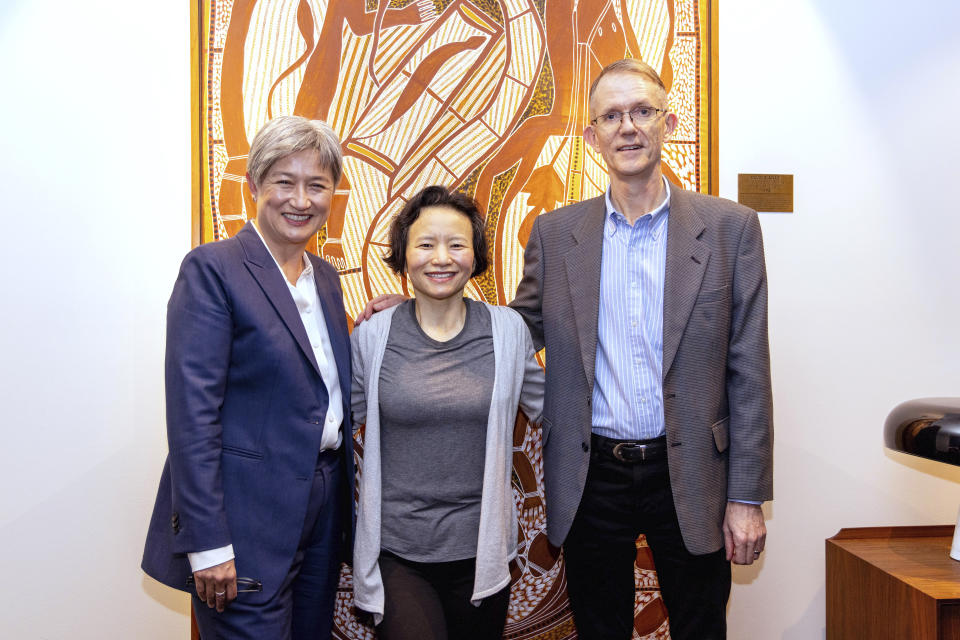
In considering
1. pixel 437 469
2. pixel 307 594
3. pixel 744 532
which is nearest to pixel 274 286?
pixel 437 469

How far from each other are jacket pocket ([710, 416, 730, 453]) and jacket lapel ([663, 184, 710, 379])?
0.65 feet

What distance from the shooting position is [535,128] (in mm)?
2213

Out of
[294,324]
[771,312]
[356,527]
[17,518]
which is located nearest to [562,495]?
[356,527]

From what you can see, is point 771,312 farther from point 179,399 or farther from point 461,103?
point 179,399

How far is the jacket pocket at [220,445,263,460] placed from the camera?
1401mm

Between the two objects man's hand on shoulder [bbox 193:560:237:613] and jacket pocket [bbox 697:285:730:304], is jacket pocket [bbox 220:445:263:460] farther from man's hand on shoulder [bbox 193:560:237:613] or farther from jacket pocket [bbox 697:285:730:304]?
jacket pocket [bbox 697:285:730:304]

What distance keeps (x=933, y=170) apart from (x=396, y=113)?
202cm

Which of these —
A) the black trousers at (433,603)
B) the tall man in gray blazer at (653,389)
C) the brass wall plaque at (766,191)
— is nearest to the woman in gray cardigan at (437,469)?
the black trousers at (433,603)

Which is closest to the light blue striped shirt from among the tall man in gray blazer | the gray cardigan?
the tall man in gray blazer

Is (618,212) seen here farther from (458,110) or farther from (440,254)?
(458,110)

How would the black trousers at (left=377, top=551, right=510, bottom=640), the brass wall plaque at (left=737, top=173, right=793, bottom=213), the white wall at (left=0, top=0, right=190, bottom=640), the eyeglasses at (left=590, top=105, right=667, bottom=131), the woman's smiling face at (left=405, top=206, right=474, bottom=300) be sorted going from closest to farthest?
the black trousers at (left=377, top=551, right=510, bottom=640) < the woman's smiling face at (left=405, top=206, right=474, bottom=300) < the eyeglasses at (left=590, top=105, right=667, bottom=131) < the white wall at (left=0, top=0, right=190, bottom=640) < the brass wall plaque at (left=737, top=173, right=793, bottom=213)

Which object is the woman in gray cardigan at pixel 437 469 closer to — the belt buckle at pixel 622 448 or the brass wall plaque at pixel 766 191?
the belt buckle at pixel 622 448

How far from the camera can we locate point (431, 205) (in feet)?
5.37

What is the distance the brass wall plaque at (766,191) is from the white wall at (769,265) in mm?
41
